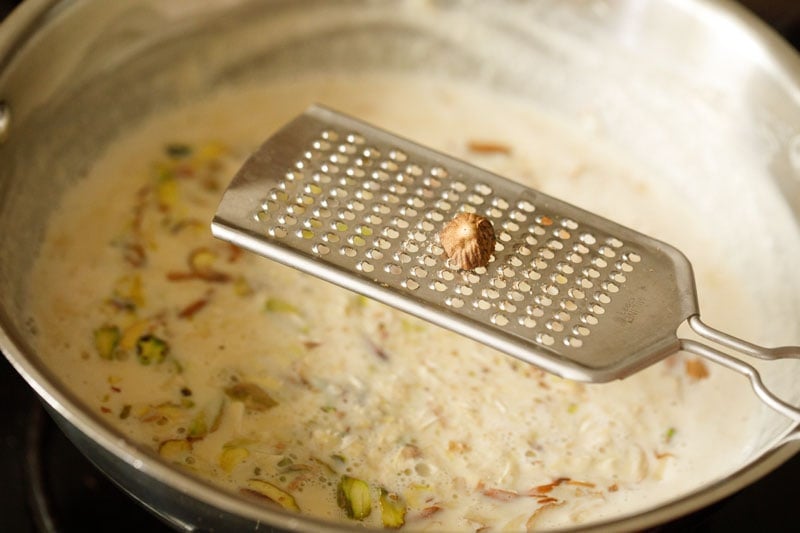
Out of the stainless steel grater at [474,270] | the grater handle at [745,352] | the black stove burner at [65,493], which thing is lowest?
the black stove burner at [65,493]

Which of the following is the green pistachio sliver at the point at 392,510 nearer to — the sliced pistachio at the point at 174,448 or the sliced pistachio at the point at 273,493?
the sliced pistachio at the point at 273,493

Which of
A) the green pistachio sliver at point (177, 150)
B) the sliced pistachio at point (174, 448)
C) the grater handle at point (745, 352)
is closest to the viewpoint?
the grater handle at point (745, 352)

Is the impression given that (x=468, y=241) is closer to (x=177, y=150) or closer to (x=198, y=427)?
(x=198, y=427)

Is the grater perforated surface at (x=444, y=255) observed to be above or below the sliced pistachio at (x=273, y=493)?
above

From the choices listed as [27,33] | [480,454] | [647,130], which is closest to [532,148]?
[647,130]

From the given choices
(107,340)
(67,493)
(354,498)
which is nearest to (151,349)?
(107,340)

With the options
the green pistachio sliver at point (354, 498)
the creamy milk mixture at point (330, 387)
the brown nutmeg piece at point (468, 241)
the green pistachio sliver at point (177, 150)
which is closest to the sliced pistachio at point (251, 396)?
the creamy milk mixture at point (330, 387)

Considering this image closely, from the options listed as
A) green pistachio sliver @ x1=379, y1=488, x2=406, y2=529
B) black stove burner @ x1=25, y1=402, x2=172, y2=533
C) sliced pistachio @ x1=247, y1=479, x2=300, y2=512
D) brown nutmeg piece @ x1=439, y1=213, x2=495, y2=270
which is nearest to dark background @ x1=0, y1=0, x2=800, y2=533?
black stove burner @ x1=25, y1=402, x2=172, y2=533
